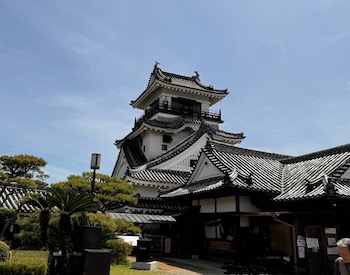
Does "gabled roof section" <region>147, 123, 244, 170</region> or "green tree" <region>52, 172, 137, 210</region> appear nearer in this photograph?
"green tree" <region>52, 172, 137, 210</region>

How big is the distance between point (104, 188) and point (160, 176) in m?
7.39

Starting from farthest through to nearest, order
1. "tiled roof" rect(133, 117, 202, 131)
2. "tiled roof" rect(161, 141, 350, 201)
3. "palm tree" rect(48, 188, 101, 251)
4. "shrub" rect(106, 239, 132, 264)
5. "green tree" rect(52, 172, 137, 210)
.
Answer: "tiled roof" rect(133, 117, 202, 131) < "green tree" rect(52, 172, 137, 210) < "shrub" rect(106, 239, 132, 264) < "tiled roof" rect(161, 141, 350, 201) < "palm tree" rect(48, 188, 101, 251)

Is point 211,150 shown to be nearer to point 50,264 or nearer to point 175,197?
point 175,197

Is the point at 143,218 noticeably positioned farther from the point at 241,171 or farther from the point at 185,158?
the point at 185,158

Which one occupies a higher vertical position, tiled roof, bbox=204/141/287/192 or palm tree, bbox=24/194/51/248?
tiled roof, bbox=204/141/287/192

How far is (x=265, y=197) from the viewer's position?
50.2 ft

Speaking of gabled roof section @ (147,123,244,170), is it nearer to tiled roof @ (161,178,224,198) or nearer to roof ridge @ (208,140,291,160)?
tiled roof @ (161,178,224,198)

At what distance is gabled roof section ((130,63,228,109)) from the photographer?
32.7 m

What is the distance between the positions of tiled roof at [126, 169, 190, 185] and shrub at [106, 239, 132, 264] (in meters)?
8.83

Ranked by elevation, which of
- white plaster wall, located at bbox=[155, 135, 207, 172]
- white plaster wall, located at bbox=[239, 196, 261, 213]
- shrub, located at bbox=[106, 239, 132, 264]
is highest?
white plaster wall, located at bbox=[155, 135, 207, 172]

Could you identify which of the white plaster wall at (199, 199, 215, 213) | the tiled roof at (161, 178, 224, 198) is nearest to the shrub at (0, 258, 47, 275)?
the tiled roof at (161, 178, 224, 198)

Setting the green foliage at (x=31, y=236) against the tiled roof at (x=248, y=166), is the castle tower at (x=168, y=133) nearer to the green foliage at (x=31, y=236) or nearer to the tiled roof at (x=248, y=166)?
the tiled roof at (x=248, y=166)

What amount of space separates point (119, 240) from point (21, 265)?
23.5 feet

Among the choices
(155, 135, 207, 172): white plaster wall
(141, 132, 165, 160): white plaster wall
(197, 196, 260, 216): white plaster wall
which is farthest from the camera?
(141, 132, 165, 160): white plaster wall
